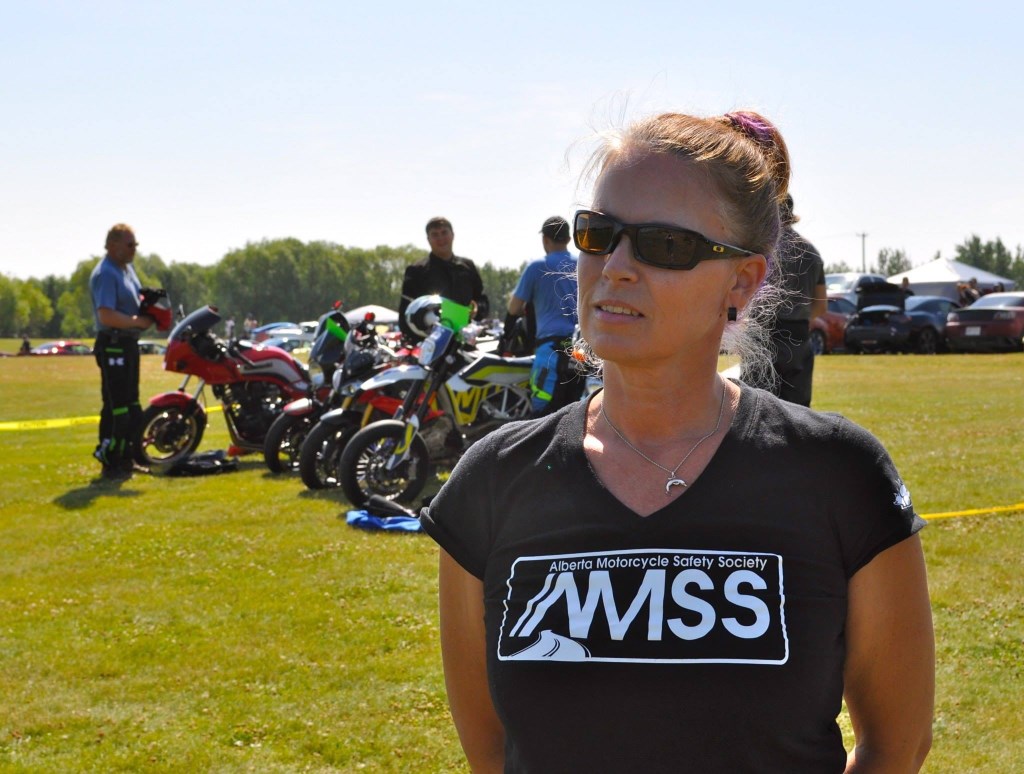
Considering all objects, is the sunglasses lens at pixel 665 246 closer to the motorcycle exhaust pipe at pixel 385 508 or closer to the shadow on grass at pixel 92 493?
the motorcycle exhaust pipe at pixel 385 508

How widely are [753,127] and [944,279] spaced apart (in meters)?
46.8

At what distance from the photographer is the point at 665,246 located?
1.74 meters

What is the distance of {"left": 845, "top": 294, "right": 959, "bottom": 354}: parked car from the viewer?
2666 cm

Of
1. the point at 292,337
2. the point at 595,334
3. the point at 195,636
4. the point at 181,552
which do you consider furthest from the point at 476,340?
the point at 292,337

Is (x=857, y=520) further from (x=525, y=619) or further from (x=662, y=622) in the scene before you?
(x=525, y=619)

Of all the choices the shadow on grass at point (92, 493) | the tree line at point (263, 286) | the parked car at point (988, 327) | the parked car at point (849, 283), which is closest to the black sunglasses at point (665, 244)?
the shadow on grass at point (92, 493)

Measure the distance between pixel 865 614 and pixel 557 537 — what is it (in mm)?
454

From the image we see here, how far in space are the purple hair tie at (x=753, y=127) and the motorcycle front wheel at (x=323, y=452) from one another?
713 cm

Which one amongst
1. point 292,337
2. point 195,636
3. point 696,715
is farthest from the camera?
point 292,337

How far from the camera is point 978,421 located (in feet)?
41.8

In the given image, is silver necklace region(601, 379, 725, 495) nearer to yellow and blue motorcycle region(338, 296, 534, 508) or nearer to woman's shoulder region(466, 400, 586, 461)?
woman's shoulder region(466, 400, 586, 461)

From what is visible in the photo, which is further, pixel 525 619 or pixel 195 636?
pixel 195 636

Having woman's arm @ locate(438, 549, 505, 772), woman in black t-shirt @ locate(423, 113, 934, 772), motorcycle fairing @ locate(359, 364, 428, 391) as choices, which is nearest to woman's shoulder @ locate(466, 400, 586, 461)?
woman in black t-shirt @ locate(423, 113, 934, 772)

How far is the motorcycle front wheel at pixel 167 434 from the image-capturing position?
10383 millimetres
